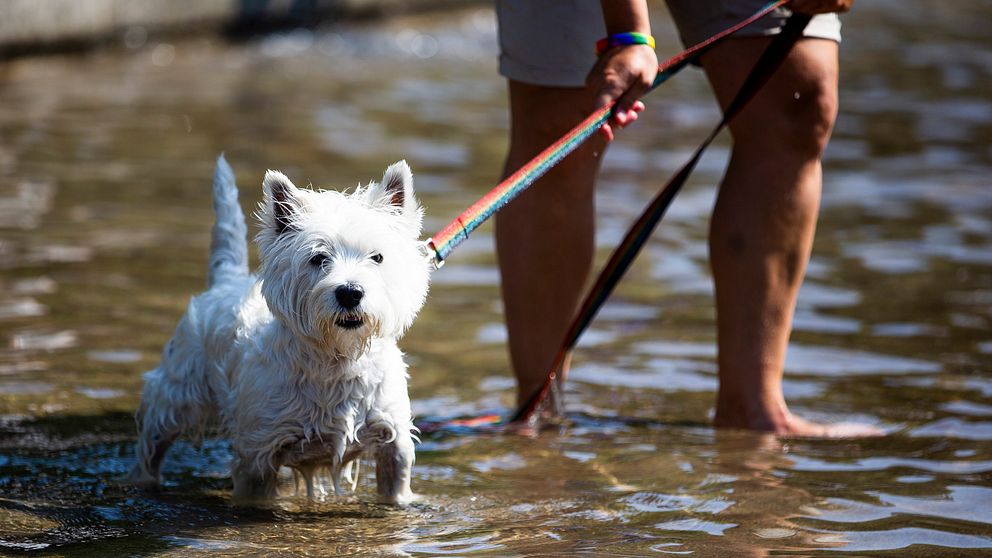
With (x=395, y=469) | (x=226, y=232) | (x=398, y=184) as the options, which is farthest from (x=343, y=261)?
(x=226, y=232)

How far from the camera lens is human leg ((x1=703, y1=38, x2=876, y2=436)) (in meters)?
4.08

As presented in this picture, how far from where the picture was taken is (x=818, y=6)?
391 centimetres

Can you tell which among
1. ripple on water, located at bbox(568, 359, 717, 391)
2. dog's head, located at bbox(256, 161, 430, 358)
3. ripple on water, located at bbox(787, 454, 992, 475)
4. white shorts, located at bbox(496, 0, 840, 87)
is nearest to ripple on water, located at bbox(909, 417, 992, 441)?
ripple on water, located at bbox(787, 454, 992, 475)

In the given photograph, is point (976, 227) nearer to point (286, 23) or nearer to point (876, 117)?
point (876, 117)

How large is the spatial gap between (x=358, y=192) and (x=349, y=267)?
304 mm

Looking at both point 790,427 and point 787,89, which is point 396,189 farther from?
point 790,427

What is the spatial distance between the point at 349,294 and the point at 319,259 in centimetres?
15

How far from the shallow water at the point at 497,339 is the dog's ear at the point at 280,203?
769 millimetres

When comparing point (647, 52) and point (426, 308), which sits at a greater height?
point (647, 52)

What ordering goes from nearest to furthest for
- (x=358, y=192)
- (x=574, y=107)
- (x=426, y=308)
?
(x=358, y=192) → (x=574, y=107) → (x=426, y=308)

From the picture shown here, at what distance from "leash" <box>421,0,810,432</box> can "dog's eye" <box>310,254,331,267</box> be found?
263mm

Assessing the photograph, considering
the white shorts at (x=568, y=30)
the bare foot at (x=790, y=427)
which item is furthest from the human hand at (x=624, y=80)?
the bare foot at (x=790, y=427)

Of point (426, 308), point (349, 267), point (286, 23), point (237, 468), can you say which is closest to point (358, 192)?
point (349, 267)

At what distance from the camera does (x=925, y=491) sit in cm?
355
